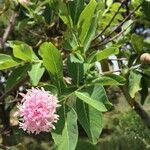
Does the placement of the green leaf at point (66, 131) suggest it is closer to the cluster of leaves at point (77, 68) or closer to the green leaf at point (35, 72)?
the cluster of leaves at point (77, 68)

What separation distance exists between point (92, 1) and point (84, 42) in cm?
9

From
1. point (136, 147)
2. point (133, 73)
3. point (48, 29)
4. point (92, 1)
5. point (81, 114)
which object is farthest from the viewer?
point (136, 147)

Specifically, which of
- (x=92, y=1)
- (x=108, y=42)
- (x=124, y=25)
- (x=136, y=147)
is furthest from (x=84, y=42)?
(x=136, y=147)

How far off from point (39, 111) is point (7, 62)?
178 millimetres

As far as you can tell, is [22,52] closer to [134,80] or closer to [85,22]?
[85,22]

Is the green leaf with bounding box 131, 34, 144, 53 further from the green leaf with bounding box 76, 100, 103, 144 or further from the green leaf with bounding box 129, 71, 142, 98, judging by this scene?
the green leaf with bounding box 76, 100, 103, 144

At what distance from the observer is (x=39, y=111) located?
0.89 metres

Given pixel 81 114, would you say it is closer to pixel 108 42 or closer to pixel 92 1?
pixel 92 1

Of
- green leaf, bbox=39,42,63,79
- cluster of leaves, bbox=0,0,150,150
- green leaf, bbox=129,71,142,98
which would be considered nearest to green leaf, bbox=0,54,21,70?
cluster of leaves, bbox=0,0,150,150

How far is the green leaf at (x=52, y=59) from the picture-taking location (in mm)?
909

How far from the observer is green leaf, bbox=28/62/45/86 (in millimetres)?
998

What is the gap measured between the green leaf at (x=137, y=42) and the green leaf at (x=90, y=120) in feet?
1.35

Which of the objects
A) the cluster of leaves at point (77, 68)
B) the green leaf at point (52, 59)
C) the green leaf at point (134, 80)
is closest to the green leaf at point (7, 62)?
the cluster of leaves at point (77, 68)

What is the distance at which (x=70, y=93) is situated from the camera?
0.92 meters
